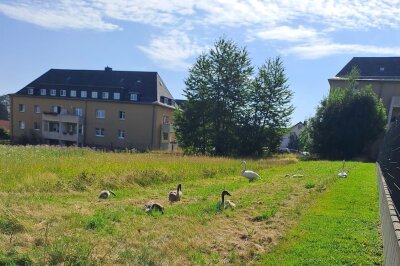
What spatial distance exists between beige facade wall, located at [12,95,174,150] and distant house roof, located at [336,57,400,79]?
25988 millimetres

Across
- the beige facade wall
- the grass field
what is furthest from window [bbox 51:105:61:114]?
the grass field

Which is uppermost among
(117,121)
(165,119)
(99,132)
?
(165,119)

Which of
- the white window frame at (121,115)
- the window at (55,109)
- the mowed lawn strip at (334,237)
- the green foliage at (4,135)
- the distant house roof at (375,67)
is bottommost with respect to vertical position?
the mowed lawn strip at (334,237)

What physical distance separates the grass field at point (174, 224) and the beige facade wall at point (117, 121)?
40.4 metres

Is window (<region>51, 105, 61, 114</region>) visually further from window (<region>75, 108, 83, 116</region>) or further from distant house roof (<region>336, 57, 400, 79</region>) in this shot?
distant house roof (<region>336, 57, 400, 79</region>)

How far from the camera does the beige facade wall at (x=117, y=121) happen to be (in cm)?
5428

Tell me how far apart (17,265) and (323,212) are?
6977 millimetres

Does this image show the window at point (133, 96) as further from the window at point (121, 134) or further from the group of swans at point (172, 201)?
the group of swans at point (172, 201)

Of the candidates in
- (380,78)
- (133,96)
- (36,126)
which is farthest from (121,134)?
(380,78)

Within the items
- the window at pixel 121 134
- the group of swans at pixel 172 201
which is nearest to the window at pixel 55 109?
the window at pixel 121 134

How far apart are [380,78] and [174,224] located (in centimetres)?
4831

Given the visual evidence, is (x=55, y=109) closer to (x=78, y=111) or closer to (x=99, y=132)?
(x=78, y=111)

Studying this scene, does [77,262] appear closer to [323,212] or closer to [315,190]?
[323,212]

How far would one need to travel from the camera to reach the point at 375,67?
51562mm
